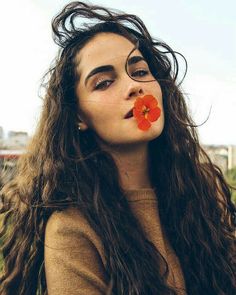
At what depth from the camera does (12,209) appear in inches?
97.8

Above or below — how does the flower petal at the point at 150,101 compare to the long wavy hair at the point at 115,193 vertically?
above

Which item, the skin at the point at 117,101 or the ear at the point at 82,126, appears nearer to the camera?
the skin at the point at 117,101

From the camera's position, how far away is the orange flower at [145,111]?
7.01 ft

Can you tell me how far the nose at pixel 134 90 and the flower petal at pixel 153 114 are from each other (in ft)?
0.31

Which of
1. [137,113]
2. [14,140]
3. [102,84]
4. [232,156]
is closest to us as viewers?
[137,113]

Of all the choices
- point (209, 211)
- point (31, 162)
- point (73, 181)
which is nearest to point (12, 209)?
point (31, 162)

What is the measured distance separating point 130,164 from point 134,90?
0.35 meters

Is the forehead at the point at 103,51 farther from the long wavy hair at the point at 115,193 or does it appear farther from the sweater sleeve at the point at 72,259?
the sweater sleeve at the point at 72,259

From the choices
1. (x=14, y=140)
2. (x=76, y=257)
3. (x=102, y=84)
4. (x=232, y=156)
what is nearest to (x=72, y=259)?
(x=76, y=257)

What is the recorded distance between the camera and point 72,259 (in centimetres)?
198

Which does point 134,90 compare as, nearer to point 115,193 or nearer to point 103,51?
point 103,51

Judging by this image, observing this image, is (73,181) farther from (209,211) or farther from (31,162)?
(209,211)

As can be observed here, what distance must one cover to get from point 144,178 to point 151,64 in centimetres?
57

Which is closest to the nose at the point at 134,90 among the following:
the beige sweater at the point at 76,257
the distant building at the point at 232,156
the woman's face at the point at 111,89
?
the woman's face at the point at 111,89
